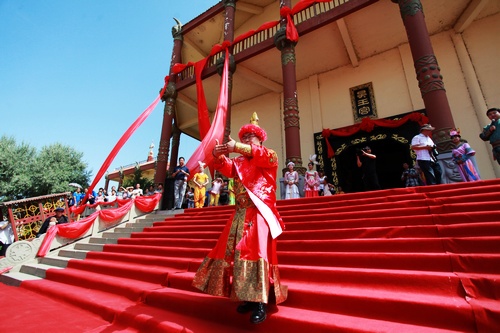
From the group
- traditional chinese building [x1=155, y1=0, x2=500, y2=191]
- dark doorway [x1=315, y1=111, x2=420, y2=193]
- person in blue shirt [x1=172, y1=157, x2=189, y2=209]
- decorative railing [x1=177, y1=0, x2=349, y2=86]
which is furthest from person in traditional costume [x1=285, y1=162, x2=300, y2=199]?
decorative railing [x1=177, y1=0, x2=349, y2=86]

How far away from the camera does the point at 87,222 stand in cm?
608

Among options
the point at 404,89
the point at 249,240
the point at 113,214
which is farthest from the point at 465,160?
the point at 113,214

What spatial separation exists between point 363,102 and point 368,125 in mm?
1356

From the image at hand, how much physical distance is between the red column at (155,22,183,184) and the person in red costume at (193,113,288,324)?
9057 mm

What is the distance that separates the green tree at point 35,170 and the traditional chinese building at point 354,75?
14.1m

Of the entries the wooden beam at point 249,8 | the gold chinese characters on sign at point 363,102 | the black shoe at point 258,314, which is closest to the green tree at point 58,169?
the wooden beam at point 249,8

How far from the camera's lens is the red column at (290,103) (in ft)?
24.9

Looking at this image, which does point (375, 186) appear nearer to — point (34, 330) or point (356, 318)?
point (356, 318)

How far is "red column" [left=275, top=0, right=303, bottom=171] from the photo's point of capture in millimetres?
7586

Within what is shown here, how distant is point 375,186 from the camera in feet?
19.0

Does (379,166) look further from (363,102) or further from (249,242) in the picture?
(249,242)

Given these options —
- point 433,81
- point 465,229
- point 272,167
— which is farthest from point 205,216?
point 433,81

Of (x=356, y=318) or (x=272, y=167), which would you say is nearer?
(x=356, y=318)

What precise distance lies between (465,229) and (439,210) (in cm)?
57
